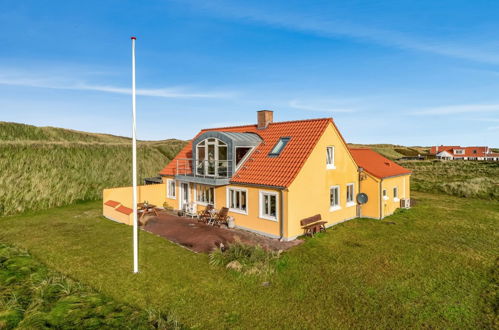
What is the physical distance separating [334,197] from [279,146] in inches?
193

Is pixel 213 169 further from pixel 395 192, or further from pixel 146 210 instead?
pixel 395 192

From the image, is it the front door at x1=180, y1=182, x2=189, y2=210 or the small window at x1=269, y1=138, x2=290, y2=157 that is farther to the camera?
the front door at x1=180, y1=182, x2=189, y2=210

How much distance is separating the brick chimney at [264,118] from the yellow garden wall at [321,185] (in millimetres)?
4947

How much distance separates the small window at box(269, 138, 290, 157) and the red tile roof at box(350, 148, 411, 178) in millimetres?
5997

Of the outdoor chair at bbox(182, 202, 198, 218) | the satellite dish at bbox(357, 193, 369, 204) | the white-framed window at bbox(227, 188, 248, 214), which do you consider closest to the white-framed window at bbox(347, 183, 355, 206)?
the satellite dish at bbox(357, 193, 369, 204)

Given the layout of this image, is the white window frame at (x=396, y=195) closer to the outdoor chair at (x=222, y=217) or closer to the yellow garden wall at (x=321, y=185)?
the yellow garden wall at (x=321, y=185)

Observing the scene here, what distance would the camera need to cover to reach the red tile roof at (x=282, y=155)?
50.1ft

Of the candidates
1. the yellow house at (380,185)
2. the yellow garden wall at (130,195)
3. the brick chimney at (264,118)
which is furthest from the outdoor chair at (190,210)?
the yellow house at (380,185)

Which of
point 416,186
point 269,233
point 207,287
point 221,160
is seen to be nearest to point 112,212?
point 221,160

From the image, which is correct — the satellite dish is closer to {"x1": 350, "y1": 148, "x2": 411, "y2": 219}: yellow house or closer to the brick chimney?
{"x1": 350, "y1": 148, "x2": 411, "y2": 219}: yellow house

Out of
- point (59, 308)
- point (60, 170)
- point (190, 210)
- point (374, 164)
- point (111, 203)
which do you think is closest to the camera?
point (59, 308)

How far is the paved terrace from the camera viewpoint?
13.9 metres

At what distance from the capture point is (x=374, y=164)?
21.2m

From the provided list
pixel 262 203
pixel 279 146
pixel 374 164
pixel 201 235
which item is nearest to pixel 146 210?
pixel 201 235
